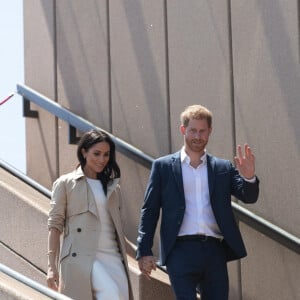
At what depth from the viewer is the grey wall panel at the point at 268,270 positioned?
623cm

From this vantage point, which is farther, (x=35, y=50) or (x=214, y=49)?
(x=35, y=50)

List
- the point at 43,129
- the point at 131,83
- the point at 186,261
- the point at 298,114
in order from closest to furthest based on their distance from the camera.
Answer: the point at 186,261 < the point at 298,114 < the point at 131,83 < the point at 43,129

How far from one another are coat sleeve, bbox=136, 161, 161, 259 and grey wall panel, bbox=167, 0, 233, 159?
1.50 metres

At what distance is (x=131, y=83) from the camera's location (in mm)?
7199

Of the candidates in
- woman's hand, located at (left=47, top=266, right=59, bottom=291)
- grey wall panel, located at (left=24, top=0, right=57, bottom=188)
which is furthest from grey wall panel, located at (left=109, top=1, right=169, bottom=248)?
woman's hand, located at (left=47, top=266, right=59, bottom=291)

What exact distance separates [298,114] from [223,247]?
4.95ft

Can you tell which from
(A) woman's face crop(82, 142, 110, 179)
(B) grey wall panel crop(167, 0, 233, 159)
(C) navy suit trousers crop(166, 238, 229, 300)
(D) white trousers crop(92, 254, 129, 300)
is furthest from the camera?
(B) grey wall panel crop(167, 0, 233, 159)

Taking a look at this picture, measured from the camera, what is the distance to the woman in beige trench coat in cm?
488

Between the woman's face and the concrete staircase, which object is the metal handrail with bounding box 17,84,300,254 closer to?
the concrete staircase

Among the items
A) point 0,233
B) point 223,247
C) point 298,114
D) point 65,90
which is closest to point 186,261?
point 223,247

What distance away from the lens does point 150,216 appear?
5117mm

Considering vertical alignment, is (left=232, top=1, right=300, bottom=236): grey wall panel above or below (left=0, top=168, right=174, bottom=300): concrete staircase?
above

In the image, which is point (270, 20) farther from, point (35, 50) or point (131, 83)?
point (35, 50)

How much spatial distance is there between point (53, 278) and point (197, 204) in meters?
0.89
